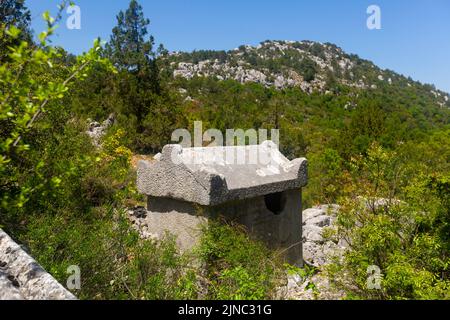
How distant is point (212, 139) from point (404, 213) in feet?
50.7

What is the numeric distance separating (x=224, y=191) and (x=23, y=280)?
153 inches

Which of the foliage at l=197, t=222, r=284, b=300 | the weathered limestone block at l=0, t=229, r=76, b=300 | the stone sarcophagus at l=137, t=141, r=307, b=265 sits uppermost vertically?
the stone sarcophagus at l=137, t=141, r=307, b=265

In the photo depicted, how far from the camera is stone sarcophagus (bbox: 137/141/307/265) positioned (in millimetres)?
6695

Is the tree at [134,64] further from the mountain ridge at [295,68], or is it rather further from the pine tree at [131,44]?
the mountain ridge at [295,68]

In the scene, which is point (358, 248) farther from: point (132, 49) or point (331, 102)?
point (331, 102)

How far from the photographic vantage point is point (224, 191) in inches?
262

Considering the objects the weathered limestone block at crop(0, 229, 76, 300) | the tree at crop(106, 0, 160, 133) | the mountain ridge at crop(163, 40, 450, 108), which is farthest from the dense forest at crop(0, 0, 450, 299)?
the mountain ridge at crop(163, 40, 450, 108)

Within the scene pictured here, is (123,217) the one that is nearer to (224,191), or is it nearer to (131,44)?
(224,191)

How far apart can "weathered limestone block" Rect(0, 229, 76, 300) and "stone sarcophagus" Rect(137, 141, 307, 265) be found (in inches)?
134

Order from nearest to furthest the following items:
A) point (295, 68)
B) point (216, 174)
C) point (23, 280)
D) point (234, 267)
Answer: point (23, 280), point (234, 267), point (216, 174), point (295, 68)

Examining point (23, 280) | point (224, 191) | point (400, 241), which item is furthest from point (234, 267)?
point (23, 280)

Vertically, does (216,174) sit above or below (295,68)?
below

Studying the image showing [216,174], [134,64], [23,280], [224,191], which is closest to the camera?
[23,280]

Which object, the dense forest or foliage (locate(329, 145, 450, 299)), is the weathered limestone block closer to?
the dense forest
